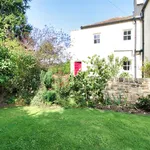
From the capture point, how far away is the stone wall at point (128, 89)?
30.9 ft

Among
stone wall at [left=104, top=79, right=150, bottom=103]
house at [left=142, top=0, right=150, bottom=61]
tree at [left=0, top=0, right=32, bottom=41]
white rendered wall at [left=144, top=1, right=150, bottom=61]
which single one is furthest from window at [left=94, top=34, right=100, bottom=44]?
stone wall at [left=104, top=79, right=150, bottom=103]

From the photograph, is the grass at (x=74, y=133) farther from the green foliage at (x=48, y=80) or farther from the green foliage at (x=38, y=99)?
Result: the green foliage at (x=48, y=80)

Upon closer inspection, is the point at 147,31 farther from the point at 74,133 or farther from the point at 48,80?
the point at 74,133

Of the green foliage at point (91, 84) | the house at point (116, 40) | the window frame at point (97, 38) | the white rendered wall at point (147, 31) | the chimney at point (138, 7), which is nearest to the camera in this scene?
the green foliage at point (91, 84)

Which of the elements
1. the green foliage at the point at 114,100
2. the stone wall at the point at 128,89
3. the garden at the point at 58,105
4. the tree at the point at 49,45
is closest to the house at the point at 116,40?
the garden at the point at 58,105

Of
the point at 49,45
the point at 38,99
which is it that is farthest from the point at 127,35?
the point at 38,99

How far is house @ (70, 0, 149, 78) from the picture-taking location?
17562mm

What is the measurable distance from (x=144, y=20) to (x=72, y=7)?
23.1 feet

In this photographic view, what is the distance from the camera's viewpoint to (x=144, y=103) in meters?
8.77

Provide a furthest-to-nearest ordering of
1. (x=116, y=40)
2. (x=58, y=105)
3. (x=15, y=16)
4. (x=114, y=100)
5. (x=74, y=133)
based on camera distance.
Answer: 1. (x=15, y=16)
2. (x=116, y=40)
3. (x=114, y=100)
4. (x=58, y=105)
5. (x=74, y=133)

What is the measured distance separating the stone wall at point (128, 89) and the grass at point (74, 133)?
93.4 inches

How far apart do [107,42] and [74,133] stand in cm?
1483

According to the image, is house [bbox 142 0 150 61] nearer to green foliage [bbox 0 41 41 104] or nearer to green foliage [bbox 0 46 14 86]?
green foliage [bbox 0 41 41 104]

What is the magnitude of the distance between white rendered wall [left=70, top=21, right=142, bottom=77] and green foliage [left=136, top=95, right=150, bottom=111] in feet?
28.9
